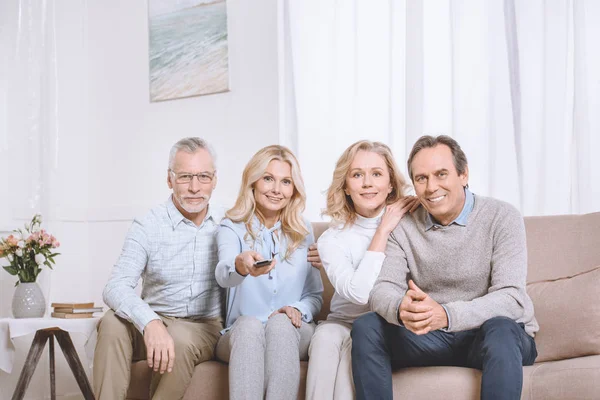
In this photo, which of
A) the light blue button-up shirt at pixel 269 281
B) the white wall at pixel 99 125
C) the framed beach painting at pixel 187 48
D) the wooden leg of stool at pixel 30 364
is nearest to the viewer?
the light blue button-up shirt at pixel 269 281

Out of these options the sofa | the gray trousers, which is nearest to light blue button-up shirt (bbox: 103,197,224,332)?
the sofa

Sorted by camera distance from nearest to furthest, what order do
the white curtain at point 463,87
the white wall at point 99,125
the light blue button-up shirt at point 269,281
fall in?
the light blue button-up shirt at point 269,281 → the white curtain at point 463,87 → the white wall at point 99,125

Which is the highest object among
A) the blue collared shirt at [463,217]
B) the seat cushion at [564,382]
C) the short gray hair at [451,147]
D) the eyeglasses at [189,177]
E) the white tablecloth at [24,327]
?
the short gray hair at [451,147]

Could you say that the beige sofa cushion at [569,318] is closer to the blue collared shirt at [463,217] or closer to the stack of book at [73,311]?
the blue collared shirt at [463,217]

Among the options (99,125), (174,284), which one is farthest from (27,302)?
(99,125)

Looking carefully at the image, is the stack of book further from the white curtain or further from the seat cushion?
the seat cushion

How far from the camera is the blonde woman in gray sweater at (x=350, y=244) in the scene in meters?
2.25

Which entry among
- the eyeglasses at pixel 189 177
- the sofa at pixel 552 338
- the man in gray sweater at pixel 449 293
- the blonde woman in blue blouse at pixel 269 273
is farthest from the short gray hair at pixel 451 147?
the eyeglasses at pixel 189 177

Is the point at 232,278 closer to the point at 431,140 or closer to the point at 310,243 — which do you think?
the point at 310,243

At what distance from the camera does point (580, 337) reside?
2.25 m

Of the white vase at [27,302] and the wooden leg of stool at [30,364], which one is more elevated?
the white vase at [27,302]

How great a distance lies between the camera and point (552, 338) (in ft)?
7.54

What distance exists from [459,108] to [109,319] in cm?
184

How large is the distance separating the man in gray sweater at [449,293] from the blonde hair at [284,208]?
1.36 feet
